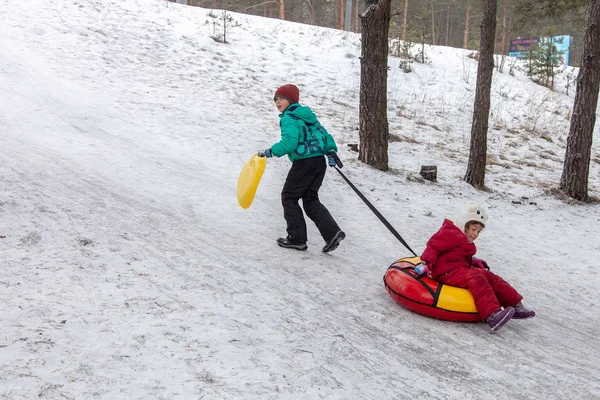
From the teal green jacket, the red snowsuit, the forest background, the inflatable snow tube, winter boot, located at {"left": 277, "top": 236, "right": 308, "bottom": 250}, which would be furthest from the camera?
the forest background

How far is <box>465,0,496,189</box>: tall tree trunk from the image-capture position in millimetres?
9469

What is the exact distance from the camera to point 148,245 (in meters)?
4.83

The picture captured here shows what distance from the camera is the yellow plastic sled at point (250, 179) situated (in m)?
5.48

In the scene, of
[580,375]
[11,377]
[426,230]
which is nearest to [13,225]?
[11,377]

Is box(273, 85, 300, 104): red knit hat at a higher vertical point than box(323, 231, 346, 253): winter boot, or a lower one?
higher

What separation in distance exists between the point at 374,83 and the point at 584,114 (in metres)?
4.24

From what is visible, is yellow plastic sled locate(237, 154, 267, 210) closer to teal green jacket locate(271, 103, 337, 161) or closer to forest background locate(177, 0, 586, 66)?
teal green jacket locate(271, 103, 337, 161)

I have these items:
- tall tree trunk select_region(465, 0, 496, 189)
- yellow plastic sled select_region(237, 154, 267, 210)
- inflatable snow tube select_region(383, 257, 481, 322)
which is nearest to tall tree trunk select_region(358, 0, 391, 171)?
tall tree trunk select_region(465, 0, 496, 189)

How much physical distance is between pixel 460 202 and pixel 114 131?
5.92m

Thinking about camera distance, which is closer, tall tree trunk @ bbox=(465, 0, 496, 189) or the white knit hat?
the white knit hat

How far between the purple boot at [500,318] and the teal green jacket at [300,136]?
2.33m

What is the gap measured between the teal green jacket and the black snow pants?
0.10 m

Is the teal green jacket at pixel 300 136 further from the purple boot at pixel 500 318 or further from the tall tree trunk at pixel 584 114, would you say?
the tall tree trunk at pixel 584 114

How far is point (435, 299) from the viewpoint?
4410mm
